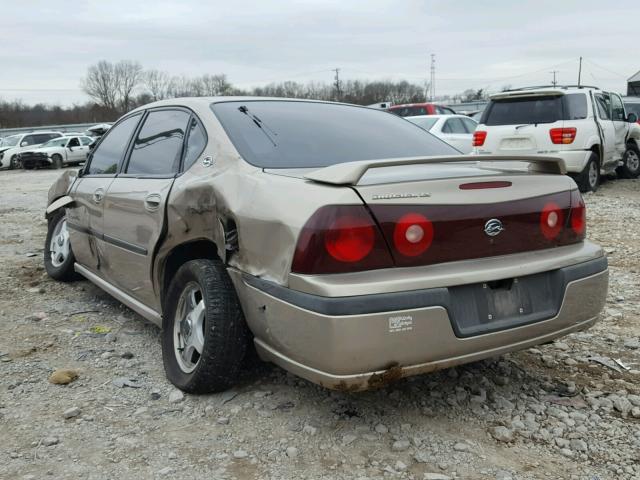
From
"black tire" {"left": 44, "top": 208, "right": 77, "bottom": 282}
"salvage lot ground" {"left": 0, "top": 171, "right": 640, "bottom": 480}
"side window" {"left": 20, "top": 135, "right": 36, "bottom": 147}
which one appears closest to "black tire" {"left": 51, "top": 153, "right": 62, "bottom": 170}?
"side window" {"left": 20, "top": 135, "right": 36, "bottom": 147}

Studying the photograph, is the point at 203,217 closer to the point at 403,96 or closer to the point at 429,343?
the point at 429,343

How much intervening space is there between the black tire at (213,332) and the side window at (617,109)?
10.7m

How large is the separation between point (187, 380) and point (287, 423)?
1.88 ft

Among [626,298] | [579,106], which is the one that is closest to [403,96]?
[579,106]

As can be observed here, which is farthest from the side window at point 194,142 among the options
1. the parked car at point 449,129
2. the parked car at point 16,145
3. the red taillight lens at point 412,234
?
the parked car at point 16,145

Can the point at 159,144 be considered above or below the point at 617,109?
below

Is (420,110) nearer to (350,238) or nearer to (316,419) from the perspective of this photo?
(316,419)

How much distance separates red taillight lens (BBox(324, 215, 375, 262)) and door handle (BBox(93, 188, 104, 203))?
228cm

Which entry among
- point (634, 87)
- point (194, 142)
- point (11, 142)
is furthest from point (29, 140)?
point (634, 87)

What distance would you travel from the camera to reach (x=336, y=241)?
2.35 metres

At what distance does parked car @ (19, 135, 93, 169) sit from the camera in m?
25.5

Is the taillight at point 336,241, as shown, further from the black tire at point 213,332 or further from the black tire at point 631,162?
the black tire at point 631,162

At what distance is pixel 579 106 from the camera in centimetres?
1018

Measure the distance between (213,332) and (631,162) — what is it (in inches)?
480
